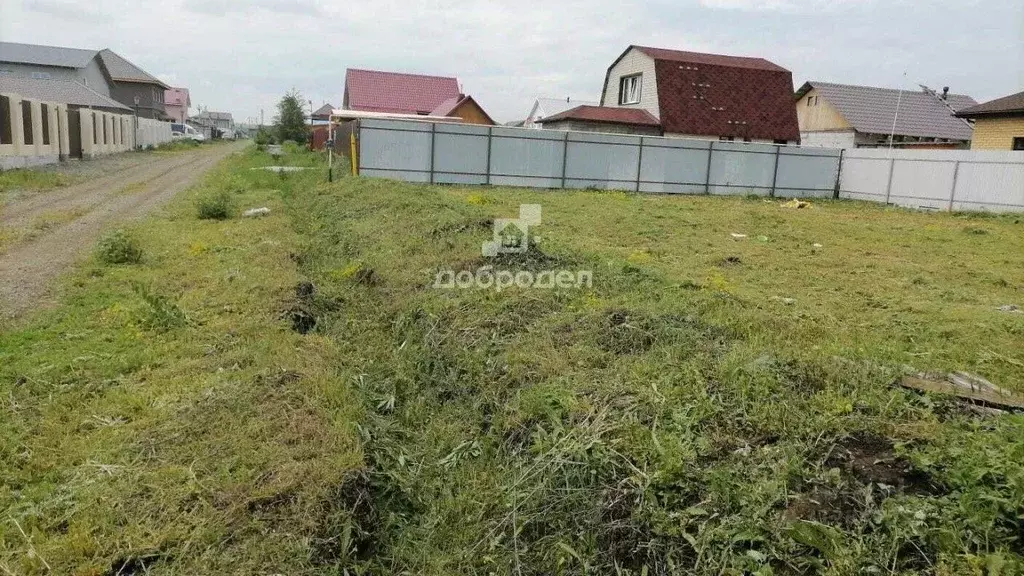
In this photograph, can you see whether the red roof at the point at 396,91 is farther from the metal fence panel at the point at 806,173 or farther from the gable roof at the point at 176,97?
the gable roof at the point at 176,97

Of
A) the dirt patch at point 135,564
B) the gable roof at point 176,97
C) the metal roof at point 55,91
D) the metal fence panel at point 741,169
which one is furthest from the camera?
the gable roof at point 176,97

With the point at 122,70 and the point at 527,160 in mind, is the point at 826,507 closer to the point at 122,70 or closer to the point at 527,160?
the point at 527,160

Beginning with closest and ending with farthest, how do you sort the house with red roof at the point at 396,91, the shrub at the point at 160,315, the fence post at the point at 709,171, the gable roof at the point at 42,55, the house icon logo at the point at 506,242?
1. the shrub at the point at 160,315
2. the house icon logo at the point at 506,242
3. the fence post at the point at 709,171
4. the house with red roof at the point at 396,91
5. the gable roof at the point at 42,55

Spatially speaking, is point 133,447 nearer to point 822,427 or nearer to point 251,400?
point 251,400

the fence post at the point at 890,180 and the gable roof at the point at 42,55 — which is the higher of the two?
the gable roof at the point at 42,55

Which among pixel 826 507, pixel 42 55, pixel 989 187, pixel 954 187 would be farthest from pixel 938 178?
pixel 42 55

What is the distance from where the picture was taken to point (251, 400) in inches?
164

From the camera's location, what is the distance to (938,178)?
60.9ft

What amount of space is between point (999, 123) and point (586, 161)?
13649mm

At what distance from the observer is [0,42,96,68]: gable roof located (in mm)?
44656

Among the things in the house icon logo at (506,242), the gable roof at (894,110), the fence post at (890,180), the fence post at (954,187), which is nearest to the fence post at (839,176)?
the fence post at (890,180)

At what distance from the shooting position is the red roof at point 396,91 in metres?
38.6

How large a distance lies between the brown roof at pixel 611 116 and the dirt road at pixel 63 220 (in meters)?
13.9

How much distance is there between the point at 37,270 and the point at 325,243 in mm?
3673
